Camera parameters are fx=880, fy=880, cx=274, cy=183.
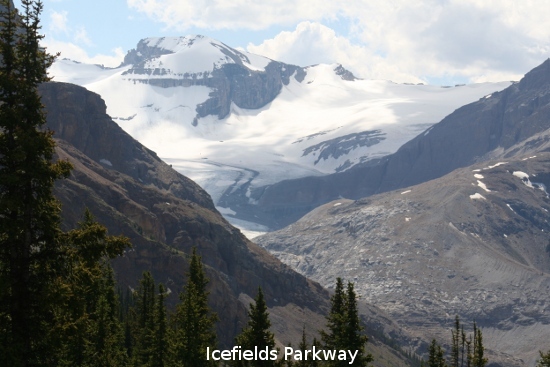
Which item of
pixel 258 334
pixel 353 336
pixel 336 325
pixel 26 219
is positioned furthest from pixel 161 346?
pixel 26 219

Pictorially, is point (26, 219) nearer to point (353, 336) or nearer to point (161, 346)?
point (353, 336)

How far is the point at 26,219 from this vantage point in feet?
83.3

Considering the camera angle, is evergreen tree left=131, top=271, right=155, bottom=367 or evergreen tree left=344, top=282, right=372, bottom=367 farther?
evergreen tree left=131, top=271, right=155, bottom=367

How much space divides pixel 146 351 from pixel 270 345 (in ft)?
61.1

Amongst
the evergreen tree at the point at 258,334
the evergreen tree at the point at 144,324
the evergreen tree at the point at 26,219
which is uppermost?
the evergreen tree at the point at 26,219

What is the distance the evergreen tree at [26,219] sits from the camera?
2497 cm

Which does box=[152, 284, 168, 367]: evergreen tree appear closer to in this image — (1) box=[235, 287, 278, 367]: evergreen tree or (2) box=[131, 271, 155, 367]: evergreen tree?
(2) box=[131, 271, 155, 367]: evergreen tree

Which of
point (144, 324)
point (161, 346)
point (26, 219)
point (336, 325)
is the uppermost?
point (26, 219)

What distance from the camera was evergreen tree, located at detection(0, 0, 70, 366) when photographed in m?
25.0

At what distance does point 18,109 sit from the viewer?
25.5 meters

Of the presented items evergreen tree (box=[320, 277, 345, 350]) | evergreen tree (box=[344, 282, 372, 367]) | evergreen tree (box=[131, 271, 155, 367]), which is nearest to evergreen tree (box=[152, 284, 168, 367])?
evergreen tree (box=[131, 271, 155, 367])

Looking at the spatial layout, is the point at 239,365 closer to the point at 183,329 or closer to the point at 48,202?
the point at 183,329

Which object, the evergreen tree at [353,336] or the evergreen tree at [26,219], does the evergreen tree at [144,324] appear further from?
the evergreen tree at [26,219]

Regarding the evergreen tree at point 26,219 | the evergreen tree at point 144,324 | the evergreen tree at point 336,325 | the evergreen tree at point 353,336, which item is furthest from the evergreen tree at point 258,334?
the evergreen tree at point 144,324
